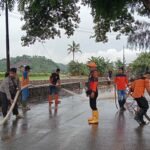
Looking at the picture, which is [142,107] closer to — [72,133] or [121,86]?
[72,133]

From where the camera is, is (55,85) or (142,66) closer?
(55,85)

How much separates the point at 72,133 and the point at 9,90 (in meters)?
4.16

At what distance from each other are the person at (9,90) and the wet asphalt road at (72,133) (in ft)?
1.78

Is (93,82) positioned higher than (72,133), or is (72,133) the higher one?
(93,82)

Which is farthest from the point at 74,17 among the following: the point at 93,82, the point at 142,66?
the point at 142,66

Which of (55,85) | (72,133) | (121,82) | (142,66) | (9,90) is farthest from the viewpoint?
(142,66)

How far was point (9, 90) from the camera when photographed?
1455 centimetres

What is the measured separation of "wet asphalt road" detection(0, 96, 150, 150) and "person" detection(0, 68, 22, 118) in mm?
544

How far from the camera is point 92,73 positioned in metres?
13.5

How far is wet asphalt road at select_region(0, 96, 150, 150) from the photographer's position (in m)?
9.29

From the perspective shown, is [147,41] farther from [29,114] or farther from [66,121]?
[29,114]

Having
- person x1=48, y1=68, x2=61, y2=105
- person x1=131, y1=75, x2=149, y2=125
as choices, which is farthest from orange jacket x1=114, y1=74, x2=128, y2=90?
person x1=131, y1=75, x2=149, y2=125

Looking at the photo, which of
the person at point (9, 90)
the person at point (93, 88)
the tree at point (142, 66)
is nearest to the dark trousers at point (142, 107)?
the tree at point (142, 66)

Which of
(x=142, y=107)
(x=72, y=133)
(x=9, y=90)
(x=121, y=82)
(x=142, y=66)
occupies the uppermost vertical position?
(x=142, y=66)
